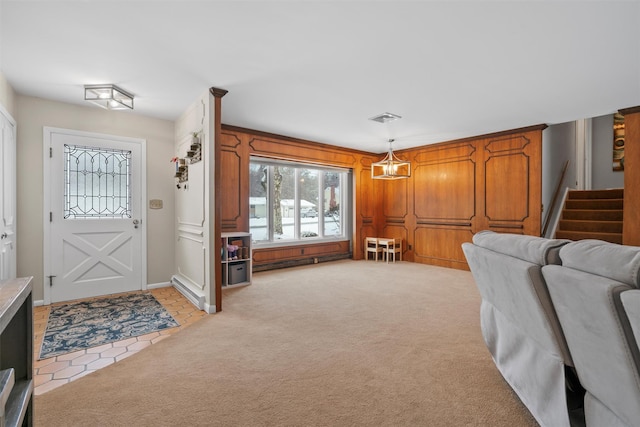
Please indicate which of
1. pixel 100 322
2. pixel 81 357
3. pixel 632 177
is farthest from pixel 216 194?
pixel 632 177

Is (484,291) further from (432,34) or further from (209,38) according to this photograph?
(209,38)

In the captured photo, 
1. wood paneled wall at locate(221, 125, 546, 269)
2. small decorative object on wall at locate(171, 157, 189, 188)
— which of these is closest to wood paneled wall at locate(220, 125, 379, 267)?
wood paneled wall at locate(221, 125, 546, 269)

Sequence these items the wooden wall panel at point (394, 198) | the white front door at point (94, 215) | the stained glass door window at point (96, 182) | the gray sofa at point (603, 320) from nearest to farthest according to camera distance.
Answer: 1. the gray sofa at point (603, 320)
2. the white front door at point (94, 215)
3. the stained glass door window at point (96, 182)
4. the wooden wall panel at point (394, 198)

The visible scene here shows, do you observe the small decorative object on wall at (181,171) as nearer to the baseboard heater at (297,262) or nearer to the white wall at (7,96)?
the white wall at (7,96)

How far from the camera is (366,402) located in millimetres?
1797

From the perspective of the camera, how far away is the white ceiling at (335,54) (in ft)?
6.81

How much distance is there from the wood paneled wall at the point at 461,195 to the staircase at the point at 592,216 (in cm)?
74

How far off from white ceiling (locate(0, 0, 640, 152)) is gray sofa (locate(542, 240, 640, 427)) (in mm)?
1709

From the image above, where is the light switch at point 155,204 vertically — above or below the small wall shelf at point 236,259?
above

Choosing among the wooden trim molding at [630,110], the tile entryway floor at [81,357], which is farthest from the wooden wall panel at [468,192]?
the tile entryway floor at [81,357]

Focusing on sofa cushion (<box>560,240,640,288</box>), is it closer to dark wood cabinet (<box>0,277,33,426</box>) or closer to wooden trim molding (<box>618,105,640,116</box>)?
dark wood cabinet (<box>0,277,33,426</box>)

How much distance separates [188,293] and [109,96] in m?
2.30

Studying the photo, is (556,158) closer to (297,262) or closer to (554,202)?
(554,202)

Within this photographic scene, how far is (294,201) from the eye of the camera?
6.21 metres
